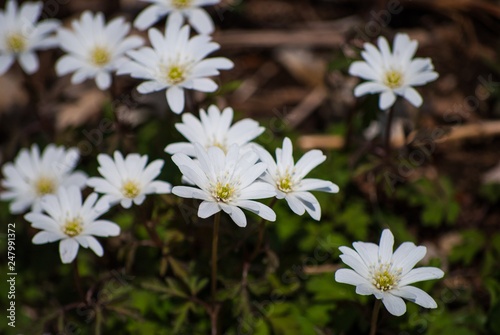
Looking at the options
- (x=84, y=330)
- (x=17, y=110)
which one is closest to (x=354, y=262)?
(x=84, y=330)

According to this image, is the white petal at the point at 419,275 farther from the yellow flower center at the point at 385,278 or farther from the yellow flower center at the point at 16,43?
the yellow flower center at the point at 16,43

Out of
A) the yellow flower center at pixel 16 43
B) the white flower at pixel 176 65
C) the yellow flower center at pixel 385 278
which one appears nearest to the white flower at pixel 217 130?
the white flower at pixel 176 65

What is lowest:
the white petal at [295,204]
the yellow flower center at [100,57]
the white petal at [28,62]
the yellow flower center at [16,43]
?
the white petal at [295,204]

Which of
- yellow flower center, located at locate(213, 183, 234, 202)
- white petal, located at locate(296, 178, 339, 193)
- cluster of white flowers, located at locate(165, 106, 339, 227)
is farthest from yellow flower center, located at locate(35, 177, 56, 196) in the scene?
white petal, located at locate(296, 178, 339, 193)

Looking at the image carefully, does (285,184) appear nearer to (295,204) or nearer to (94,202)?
(295,204)

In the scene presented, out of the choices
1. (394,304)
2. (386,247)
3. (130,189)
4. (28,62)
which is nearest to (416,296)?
(394,304)

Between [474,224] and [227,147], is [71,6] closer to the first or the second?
[227,147]

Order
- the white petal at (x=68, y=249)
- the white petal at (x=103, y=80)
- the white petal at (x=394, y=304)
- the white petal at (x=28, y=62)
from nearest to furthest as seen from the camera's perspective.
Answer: the white petal at (x=394, y=304)
the white petal at (x=68, y=249)
the white petal at (x=103, y=80)
the white petal at (x=28, y=62)

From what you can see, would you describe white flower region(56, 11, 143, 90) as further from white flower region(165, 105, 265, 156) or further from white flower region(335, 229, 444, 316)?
white flower region(335, 229, 444, 316)
